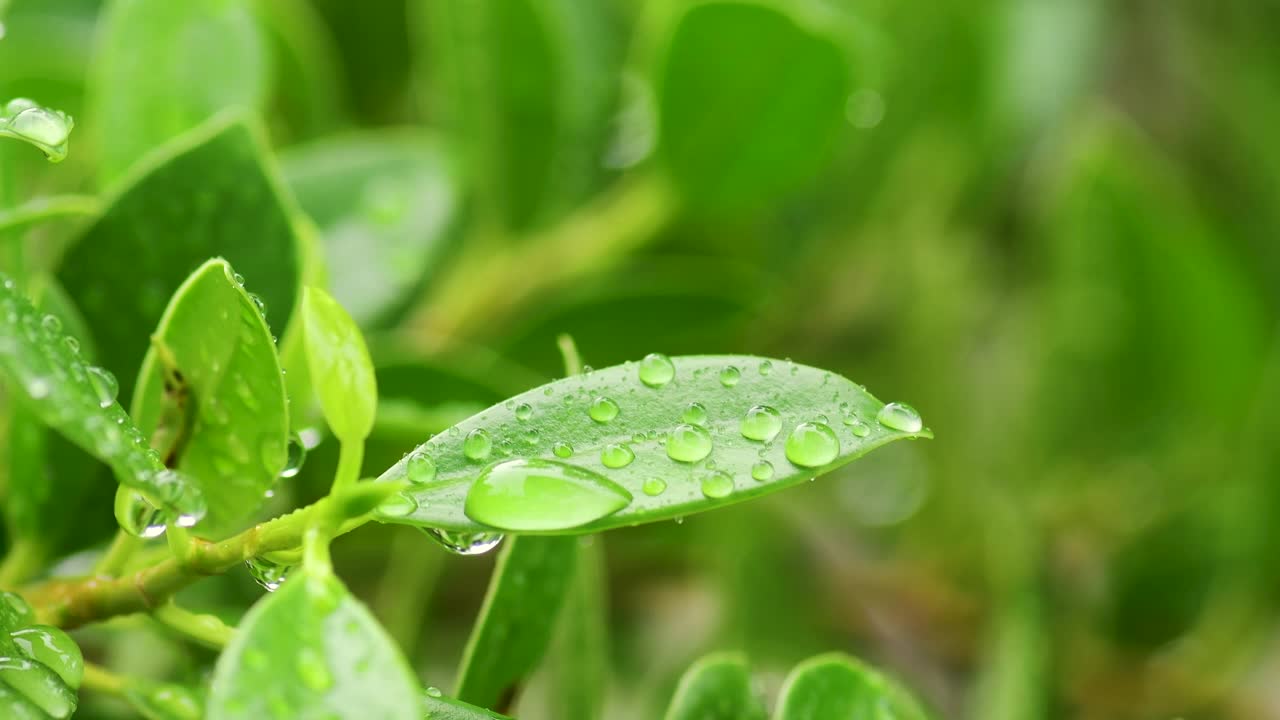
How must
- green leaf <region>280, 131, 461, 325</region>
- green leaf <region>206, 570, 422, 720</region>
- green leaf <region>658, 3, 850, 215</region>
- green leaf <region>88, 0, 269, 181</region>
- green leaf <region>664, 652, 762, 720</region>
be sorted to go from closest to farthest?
green leaf <region>206, 570, 422, 720</region>
green leaf <region>664, 652, 762, 720</region>
green leaf <region>88, 0, 269, 181</region>
green leaf <region>280, 131, 461, 325</region>
green leaf <region>658, 3, 850, 215</region>

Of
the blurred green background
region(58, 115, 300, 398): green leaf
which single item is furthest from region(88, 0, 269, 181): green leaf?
region(58, 115, 300, 398): green leaf

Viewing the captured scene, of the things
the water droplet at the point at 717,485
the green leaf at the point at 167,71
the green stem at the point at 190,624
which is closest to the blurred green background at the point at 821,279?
the green leaf at the point at 167,71

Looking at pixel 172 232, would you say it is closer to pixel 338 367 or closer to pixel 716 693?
pixel 338 367

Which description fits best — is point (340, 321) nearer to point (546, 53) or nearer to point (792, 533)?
point (546, 53)

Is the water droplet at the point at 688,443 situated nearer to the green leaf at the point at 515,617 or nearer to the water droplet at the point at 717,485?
the water droplet at the point at 717,485

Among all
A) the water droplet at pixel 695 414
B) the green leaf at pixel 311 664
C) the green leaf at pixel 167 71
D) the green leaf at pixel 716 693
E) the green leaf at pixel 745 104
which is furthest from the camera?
the green leaf at pixel 745 104

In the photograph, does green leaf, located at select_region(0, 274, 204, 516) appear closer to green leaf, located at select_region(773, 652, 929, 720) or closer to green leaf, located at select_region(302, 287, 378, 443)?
green leaf, located at select_region(302, 287, 378, 443)
